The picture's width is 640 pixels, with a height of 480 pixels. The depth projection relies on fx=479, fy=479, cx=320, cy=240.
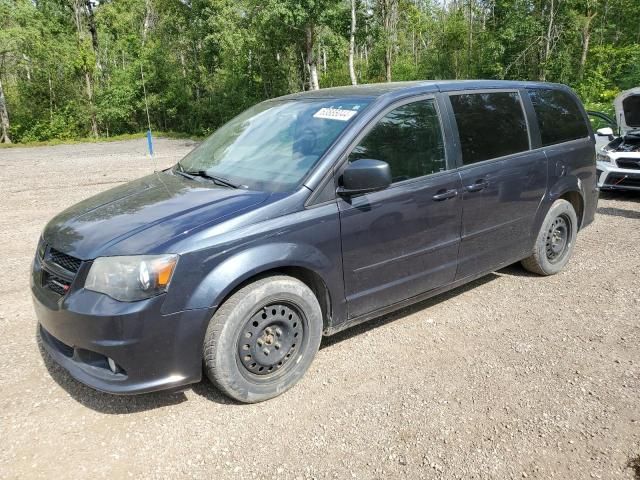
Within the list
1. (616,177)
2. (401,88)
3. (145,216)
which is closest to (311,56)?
(616,177)

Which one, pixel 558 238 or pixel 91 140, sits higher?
pixel 91 140

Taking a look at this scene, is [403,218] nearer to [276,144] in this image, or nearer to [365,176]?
[365,176]

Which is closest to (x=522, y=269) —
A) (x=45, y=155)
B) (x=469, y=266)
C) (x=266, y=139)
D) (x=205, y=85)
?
(x=469, y=266)

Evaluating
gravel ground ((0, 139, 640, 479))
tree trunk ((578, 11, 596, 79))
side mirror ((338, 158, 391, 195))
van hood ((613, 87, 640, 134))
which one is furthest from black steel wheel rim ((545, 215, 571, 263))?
tree trunk ((578, 11, 596, 79))

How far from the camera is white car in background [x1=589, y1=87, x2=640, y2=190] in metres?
7.97

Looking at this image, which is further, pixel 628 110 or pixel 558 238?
pixel 628 110

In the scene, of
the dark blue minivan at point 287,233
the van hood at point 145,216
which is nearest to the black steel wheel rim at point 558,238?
the dark blue minivan at point 287,233

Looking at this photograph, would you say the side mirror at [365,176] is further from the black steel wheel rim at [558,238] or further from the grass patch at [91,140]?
the grass patch at [91,140]

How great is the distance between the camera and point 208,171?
3.55m

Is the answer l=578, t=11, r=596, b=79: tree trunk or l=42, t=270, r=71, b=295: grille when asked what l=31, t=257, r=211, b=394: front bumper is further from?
l=578, t=11, r=596, b=79: tree trunk

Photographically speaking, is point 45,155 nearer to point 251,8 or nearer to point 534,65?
point 251,8

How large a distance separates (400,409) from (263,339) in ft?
3.02

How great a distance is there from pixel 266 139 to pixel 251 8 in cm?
2891

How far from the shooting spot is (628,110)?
8.45m
